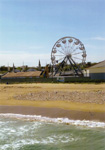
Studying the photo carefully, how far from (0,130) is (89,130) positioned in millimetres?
5647

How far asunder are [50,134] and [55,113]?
4594 millimetres

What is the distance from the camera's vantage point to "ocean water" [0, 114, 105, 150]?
423 inches

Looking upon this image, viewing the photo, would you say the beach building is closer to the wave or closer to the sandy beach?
the sandy beach

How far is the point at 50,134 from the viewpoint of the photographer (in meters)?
12.6

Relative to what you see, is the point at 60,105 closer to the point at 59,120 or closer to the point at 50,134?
the point at 59,120

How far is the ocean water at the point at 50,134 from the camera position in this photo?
10.8 meters

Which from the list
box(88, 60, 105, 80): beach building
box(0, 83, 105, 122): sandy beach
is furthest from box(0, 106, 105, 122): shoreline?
box(88, 60, 105, 80): beach building

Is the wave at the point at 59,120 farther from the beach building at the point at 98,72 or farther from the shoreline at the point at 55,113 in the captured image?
the beach building at the point at 98,72

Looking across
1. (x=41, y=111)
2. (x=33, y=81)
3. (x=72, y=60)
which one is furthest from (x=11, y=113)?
(x=72, y=60)

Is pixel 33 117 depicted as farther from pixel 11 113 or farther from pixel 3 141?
pixel 3 141

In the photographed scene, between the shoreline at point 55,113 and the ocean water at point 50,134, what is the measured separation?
0.67 m

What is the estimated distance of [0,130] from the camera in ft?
45.6

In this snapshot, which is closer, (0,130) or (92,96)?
(0,130)

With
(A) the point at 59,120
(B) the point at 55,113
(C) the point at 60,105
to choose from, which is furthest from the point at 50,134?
(C) the point at 60,105
